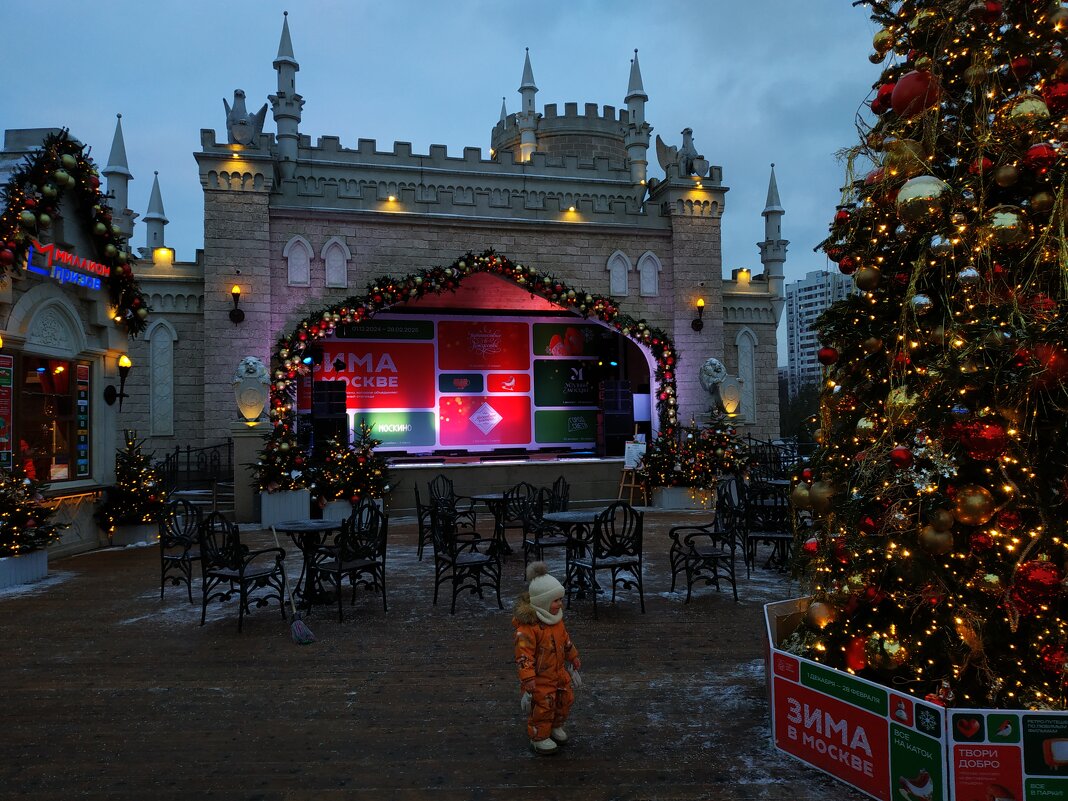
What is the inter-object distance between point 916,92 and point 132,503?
11.8m

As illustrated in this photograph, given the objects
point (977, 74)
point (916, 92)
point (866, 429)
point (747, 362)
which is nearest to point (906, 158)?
point (916, 92)

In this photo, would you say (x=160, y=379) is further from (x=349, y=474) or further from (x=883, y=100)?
(x=883, y=100)

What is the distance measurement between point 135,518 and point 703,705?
33.0ft

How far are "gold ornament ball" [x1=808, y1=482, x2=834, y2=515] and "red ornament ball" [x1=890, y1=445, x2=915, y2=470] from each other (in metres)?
0.51

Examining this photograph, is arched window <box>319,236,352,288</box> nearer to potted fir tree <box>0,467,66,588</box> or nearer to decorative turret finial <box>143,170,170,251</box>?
potted fir tree <box>0,467,66,588</box>

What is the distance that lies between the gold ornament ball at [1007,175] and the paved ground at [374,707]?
2.97 meters

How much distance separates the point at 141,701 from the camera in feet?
15.2

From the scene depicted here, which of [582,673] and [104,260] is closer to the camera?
[582,673]

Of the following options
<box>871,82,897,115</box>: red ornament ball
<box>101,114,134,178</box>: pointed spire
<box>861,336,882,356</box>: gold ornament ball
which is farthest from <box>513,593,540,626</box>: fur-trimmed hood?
<box>101,114,134,178</box>: pointed spire

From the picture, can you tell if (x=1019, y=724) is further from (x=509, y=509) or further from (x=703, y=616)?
(x=509, y=509)

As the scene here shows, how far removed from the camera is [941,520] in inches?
121

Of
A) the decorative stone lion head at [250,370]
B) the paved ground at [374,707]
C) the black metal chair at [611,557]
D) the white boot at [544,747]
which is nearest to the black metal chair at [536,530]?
the black metal chair at [611,557]

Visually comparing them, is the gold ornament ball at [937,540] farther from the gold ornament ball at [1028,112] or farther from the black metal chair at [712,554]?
the black metal chair at [712,554]

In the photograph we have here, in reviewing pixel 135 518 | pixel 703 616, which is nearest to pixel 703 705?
pixel 703 616
